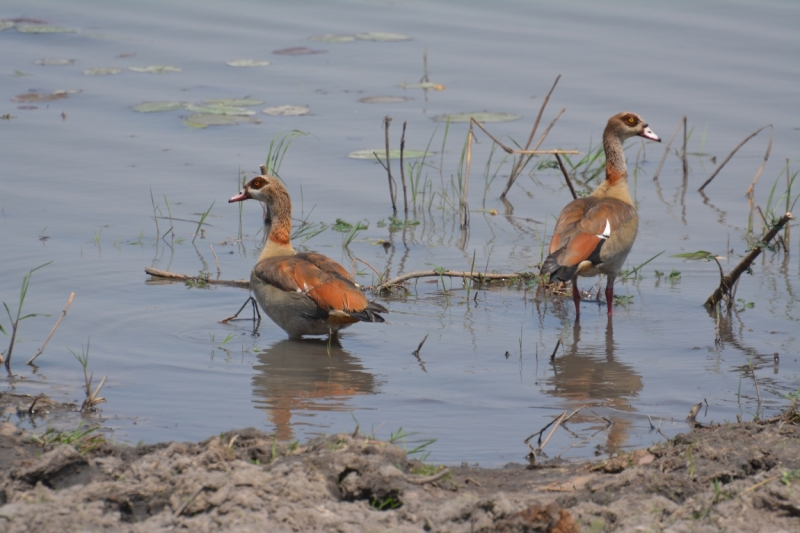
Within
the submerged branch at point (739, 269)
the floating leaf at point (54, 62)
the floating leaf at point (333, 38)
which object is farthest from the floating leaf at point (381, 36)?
the submerged branch at point (739, 269)

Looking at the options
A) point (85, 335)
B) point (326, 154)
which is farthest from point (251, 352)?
point (326, 154)

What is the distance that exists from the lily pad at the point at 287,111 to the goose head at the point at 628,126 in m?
4.13

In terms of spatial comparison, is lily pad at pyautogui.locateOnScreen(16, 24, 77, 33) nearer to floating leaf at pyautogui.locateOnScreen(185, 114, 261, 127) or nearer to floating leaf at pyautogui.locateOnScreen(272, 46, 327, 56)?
floating leaf at pyautogui.locateOnScreen(272, 46, 327, 56)

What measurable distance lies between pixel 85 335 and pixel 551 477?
349 cm

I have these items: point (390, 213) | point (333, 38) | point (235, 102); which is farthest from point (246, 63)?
point (390, 213)

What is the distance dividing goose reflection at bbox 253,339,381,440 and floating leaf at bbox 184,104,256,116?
5375mm

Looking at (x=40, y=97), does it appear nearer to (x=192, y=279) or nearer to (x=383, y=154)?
(x=383, y=154)

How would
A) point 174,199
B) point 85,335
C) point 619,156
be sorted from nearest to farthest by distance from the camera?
point 85,335 → point 619,156 → point 174,199

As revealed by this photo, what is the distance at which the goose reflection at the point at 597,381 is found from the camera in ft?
18.2

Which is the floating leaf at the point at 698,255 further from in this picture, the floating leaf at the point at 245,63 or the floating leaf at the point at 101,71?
the floating leaf at the point at 101,71

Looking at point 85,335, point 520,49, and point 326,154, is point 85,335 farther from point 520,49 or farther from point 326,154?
point 520,49

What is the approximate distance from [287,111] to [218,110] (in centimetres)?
80

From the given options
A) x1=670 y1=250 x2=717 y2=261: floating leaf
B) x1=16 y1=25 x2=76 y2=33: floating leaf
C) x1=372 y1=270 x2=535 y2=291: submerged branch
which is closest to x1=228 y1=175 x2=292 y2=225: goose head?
x1=372 y1=270 x2=535 y2=291: submerged branch

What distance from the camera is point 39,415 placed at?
5152mm
